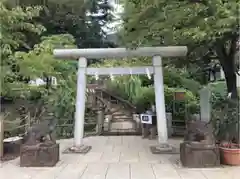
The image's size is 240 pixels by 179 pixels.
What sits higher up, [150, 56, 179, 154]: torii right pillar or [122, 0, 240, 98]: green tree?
[122, 0, 240, 98]: green tree

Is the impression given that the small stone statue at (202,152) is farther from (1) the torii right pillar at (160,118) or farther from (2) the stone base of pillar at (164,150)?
(1) the torii right pillar at (160,118)

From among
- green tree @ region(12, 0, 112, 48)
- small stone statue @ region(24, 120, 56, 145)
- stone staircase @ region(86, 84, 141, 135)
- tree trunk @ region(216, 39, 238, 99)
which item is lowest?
small stone statue @ region(24, 120, 56, 145)

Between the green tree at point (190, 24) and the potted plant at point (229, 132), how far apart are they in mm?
955

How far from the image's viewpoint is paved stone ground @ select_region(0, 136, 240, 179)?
5508mm

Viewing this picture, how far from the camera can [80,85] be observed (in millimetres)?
8133

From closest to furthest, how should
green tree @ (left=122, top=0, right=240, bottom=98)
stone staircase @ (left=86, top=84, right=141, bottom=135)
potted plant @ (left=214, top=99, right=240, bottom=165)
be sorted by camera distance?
green tree @ (left=122, top=0, right=240, bottom=98)
potted plant @ (left=214, top=99, right=240, bottom=165)
stone staircase @ (left=86, top=84, right=141, bottom=135)

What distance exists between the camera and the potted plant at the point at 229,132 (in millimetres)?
6078

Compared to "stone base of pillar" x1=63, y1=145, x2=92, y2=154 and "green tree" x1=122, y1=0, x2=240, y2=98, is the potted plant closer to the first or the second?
"green tree" x1=122, y1=0, x2=240, y2=98

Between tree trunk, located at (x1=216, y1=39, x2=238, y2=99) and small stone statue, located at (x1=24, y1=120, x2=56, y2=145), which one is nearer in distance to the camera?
small stone statue, located at (x1=24, y1=120, x2=56, y2=145)

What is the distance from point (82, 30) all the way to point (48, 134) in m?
9.50

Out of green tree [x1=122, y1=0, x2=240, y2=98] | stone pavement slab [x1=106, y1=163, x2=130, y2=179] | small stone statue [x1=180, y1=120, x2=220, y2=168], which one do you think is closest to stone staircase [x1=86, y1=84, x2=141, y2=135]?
green tree [x1=122, y1=0, x2=240, y2=98]

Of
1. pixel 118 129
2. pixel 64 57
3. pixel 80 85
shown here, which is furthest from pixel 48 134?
pixel 118 129

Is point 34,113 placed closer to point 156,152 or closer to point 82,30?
point 156,152

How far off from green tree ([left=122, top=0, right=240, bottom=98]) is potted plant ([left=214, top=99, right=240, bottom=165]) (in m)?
0.95
